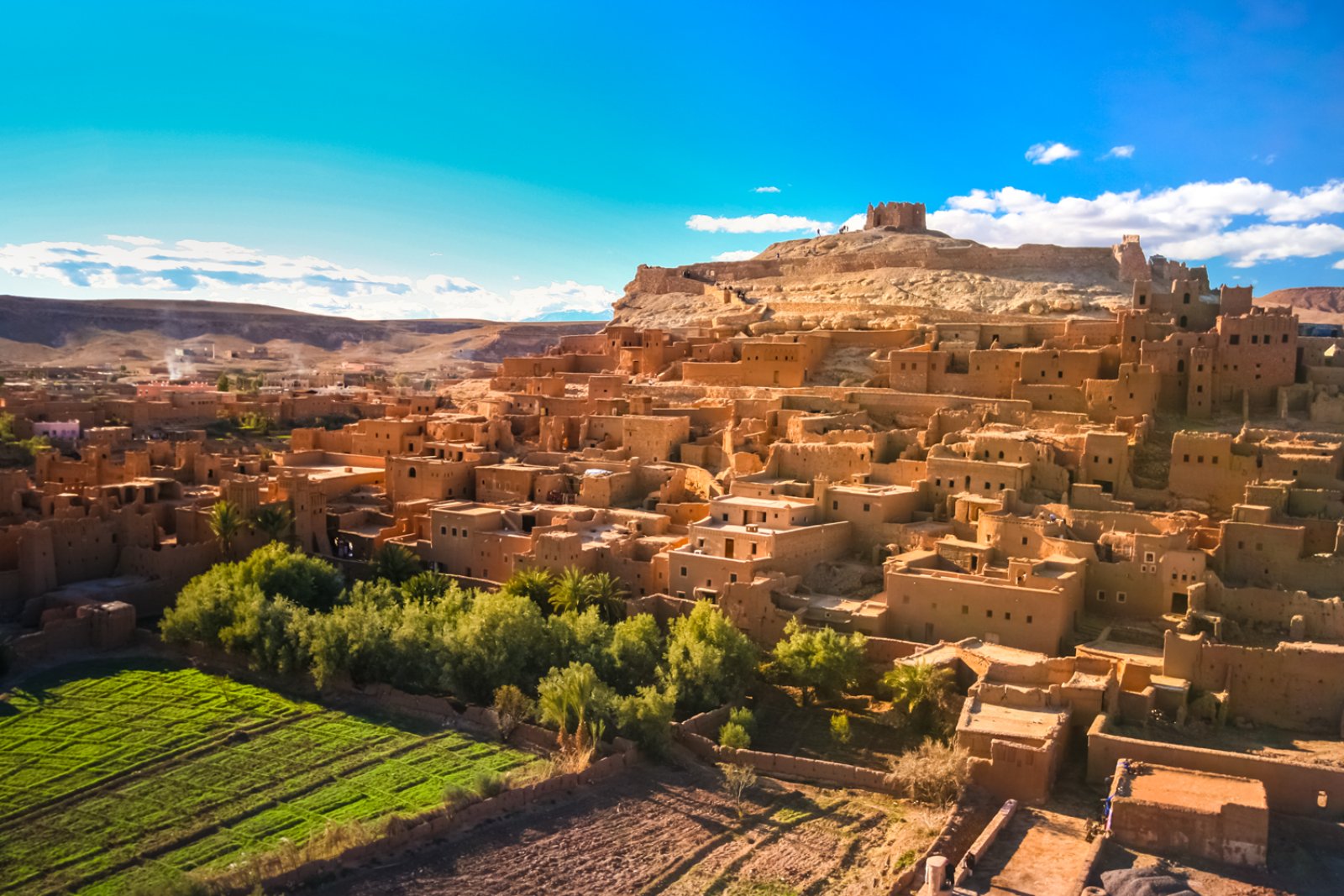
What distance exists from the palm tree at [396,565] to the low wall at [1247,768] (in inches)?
579

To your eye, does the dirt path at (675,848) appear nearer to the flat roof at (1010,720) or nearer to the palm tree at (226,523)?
the flat roof at (1010,720)

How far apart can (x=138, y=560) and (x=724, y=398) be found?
15.6m

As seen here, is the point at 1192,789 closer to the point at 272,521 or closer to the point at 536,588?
Answer: the point at 536,588

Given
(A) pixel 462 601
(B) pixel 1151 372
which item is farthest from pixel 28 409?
(B) pixel 1151 372

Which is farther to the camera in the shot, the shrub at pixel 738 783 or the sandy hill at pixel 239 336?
the sandy hill at pixel 239 336

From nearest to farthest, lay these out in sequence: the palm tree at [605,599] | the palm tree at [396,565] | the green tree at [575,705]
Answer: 1. the green tree at [575,705]
2. the palm tree at [605,599]
3. the palm tree at [396,565]

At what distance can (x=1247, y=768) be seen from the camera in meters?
16.8

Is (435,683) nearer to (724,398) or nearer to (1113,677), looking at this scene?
(1113,677)

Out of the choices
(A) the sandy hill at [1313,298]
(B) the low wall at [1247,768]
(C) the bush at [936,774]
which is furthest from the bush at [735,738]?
(A) the sandy hill at [1313,298]

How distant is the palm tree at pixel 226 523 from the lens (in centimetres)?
2617

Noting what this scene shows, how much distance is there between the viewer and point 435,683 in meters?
21.4

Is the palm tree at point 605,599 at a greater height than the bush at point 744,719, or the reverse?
the palm tree at point 605,599

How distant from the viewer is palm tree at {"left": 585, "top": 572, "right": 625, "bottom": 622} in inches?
920

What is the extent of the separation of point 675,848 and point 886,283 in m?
30.7
